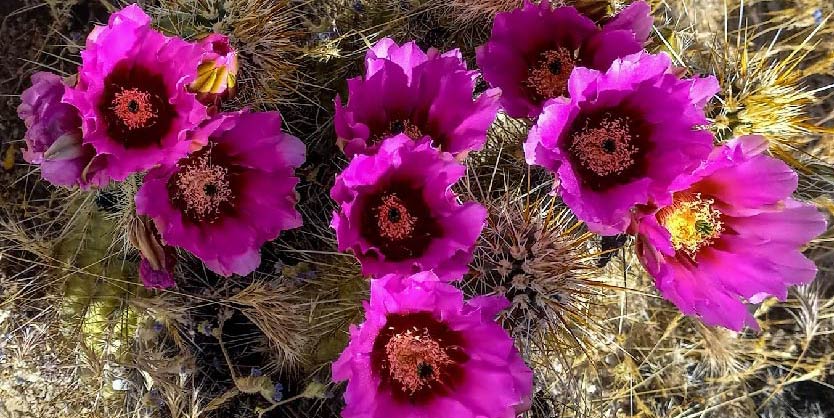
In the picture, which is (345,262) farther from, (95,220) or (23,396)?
(23,396)

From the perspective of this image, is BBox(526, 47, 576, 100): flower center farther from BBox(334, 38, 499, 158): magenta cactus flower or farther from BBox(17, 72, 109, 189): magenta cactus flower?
BBox(17, 72, 109, 189): magenta cactus flower

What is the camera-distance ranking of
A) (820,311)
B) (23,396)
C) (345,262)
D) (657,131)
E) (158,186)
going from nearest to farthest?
(158,186)
(657,131)
(345,262)
(23,396)
(820,311)

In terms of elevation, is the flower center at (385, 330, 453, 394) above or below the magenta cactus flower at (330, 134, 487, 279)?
below

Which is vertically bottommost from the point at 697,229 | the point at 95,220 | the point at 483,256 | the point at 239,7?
the point at 95,220

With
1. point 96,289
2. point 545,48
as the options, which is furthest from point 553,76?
point 96,289

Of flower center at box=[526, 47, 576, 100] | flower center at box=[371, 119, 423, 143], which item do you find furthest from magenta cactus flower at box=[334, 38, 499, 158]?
flower center at box=[526, 47, 576, 100]

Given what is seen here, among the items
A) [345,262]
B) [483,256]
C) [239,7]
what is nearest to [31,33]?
[239,7]
